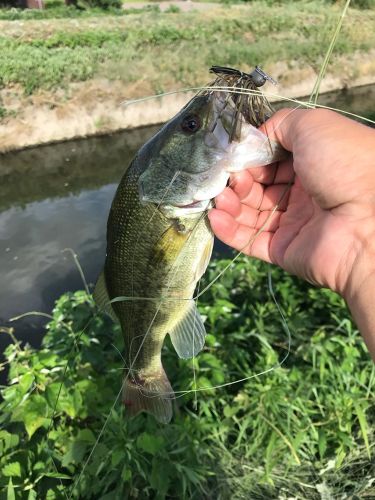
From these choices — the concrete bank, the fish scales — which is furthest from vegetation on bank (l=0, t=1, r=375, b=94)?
the fish scales

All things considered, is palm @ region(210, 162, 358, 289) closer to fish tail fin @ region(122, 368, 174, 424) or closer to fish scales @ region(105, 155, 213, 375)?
fish scales @ region(105, 155, 213, 375)

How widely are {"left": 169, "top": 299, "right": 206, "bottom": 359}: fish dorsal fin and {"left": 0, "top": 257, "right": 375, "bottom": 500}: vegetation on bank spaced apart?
53 cm

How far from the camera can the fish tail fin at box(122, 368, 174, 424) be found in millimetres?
2256

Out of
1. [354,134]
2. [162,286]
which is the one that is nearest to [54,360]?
[162,286]

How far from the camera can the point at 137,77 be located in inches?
581

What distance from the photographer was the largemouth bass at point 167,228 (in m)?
1.84

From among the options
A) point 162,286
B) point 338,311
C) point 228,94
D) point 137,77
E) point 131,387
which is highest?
point 228,94

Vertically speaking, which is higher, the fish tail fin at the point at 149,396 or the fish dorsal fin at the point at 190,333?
the fish dorsal fin at the point at 190,333

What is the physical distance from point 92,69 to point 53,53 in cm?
177

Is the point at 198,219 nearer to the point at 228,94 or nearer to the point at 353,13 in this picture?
the point at 228,94

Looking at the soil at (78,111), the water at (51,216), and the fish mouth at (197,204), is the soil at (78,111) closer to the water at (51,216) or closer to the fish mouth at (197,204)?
the water at (51,216)

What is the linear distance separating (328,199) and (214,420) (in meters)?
2.01

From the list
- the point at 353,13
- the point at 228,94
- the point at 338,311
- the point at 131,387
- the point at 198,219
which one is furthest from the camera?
the point at 353,13

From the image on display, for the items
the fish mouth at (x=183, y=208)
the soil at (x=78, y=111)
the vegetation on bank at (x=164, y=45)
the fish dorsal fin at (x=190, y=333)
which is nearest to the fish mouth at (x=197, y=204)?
the fish mouth at (x=183, y=208)
